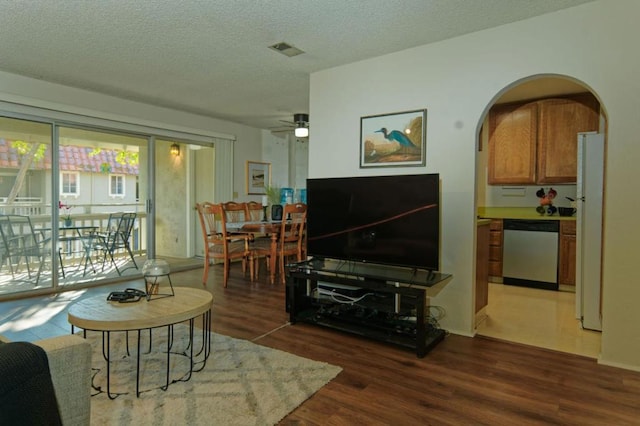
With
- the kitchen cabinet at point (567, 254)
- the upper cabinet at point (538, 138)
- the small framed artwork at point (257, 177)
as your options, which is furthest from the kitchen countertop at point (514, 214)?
the small framed artwork at point (257, 177)

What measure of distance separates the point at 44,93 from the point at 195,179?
2443 mm

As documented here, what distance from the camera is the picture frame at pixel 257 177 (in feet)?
23.1

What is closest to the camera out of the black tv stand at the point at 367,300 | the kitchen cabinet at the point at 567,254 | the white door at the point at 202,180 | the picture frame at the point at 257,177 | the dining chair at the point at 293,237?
the black tv stand at the point at 367,300

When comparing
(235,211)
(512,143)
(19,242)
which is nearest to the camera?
(19,242)

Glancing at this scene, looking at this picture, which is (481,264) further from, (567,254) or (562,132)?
(562,132)

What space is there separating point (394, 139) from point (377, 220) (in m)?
0.84

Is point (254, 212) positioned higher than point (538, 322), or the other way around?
point (254, 212)

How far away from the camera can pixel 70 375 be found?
4.14ft

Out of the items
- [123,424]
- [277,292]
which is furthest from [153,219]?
[123,424]

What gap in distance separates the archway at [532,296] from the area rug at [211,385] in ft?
5.87

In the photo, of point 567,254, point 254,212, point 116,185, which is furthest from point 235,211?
point 567,254

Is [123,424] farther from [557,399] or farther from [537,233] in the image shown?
[537,233]

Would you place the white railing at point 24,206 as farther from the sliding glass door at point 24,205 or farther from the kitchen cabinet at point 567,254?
the kitchen cabinet at point 567,254

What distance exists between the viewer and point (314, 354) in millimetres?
2703
